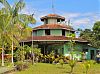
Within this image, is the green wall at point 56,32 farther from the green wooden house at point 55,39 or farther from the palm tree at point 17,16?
the palm tree at point 17,16

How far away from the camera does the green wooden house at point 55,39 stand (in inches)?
1521

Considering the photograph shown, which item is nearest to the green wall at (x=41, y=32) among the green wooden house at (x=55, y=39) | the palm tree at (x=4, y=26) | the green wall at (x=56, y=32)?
the green wooden house at (x=55, y=39)

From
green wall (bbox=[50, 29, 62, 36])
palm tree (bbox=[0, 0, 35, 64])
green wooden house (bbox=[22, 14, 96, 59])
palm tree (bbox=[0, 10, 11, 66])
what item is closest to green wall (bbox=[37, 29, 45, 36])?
green wooden house (bbox=[22, 14, 96, 59])

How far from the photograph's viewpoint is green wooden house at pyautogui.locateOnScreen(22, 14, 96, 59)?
127 ft

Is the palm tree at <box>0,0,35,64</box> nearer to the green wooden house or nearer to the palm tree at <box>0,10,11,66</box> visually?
the palm tree at <box>0,10,11,66</box>

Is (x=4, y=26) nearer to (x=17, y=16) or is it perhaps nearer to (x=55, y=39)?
(x=17, y=16)

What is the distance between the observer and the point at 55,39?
38312 mm

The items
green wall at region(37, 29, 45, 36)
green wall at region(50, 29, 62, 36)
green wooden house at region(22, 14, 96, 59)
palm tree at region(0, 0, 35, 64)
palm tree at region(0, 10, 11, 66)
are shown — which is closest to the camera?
palm tree at region(0, 10, 11, 66)

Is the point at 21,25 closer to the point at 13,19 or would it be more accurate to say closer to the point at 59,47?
the point at 13,19

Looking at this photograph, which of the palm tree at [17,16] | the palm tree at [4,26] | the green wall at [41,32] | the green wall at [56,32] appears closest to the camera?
the palm tree at [4,26]

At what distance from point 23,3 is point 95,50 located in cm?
1940

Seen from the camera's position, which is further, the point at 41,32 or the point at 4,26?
the point at 41,32

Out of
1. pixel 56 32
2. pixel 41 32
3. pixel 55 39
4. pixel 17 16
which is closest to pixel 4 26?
pixel 17 16

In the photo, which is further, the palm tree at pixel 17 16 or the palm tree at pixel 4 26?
the palm tree at pixel 17 16
